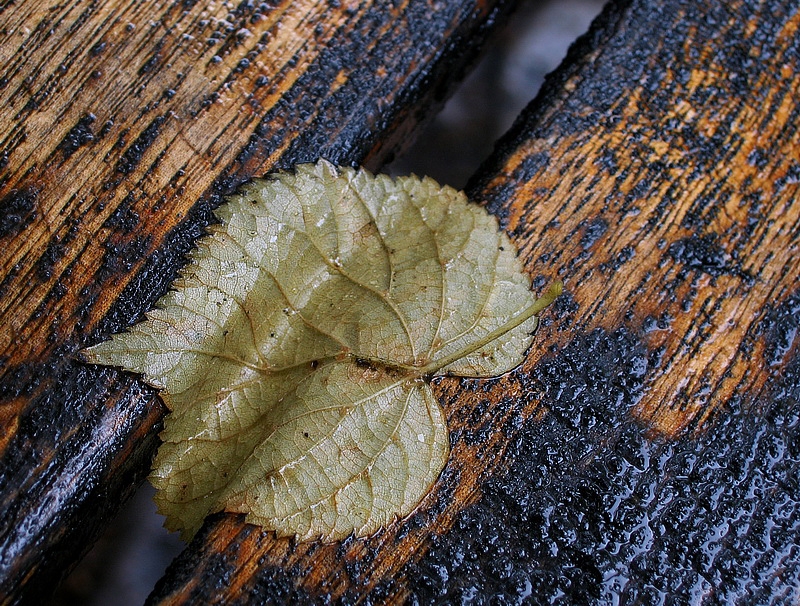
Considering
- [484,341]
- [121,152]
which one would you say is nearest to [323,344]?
[484,341]

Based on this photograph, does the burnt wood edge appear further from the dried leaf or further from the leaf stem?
the leaf stem

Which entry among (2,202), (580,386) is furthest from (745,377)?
(2,202)

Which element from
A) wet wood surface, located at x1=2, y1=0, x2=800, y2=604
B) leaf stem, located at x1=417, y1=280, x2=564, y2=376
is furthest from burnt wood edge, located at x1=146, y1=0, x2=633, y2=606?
leaf stem, located at x1=417, y1=280, x2=564, y2=376

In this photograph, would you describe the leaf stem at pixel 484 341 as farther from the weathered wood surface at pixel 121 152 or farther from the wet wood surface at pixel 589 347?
the weathered wood surface at pixel 121 152

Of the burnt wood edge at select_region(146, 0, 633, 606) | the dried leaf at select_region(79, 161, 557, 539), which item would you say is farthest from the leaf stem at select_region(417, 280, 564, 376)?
the burnt wood edge at select_region(146, 0, 633, 606)

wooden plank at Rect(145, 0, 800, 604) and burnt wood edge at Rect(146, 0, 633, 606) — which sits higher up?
wooden plank at Rect(145, 0, 800, 604)

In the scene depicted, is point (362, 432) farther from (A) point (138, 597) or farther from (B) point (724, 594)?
(A) point (138, 597)

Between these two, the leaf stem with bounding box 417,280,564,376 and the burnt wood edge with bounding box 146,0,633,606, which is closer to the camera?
the burnt wood edge with bounding box 146,0,633,606

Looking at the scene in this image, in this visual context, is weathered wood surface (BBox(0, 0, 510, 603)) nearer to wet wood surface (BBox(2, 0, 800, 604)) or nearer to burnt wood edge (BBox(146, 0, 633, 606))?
wet wood surface (BBox(2, 0, 800, 604))
